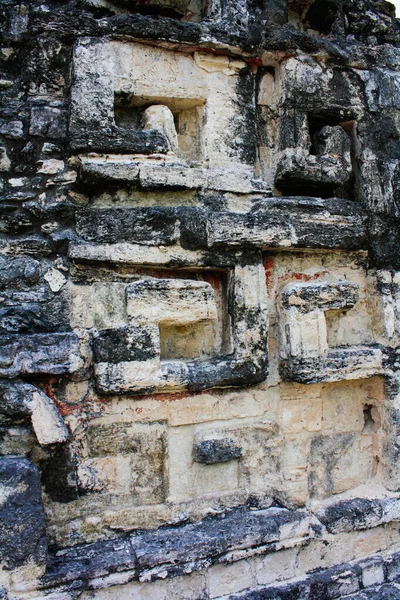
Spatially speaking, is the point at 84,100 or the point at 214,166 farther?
the point at 214,166

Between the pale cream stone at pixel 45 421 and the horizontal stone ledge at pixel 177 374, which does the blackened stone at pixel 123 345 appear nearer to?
the horizontal stone ledge at pixel 177 374

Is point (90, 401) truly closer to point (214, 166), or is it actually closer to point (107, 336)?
point (107, 336)

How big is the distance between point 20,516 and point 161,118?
80.4 inches

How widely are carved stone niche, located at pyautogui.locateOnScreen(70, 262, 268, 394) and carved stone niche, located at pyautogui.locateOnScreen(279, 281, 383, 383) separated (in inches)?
5.1

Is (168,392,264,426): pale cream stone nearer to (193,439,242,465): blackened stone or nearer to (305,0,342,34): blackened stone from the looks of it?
(193,439,242,465): blackened stone

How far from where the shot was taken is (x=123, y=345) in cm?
251

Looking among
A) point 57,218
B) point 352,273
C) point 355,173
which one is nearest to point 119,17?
point 57,218

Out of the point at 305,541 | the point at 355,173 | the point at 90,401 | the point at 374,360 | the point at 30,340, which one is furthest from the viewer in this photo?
the point at 355,173

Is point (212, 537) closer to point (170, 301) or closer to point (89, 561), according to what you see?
point (89, 561)

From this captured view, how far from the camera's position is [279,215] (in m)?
2.81

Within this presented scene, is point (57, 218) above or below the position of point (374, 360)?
above

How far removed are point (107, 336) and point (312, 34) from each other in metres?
2.30

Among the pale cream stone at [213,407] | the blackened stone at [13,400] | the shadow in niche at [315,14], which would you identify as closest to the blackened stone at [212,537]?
the pale cream stone at [213,407]

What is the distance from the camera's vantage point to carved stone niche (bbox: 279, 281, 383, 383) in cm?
276
